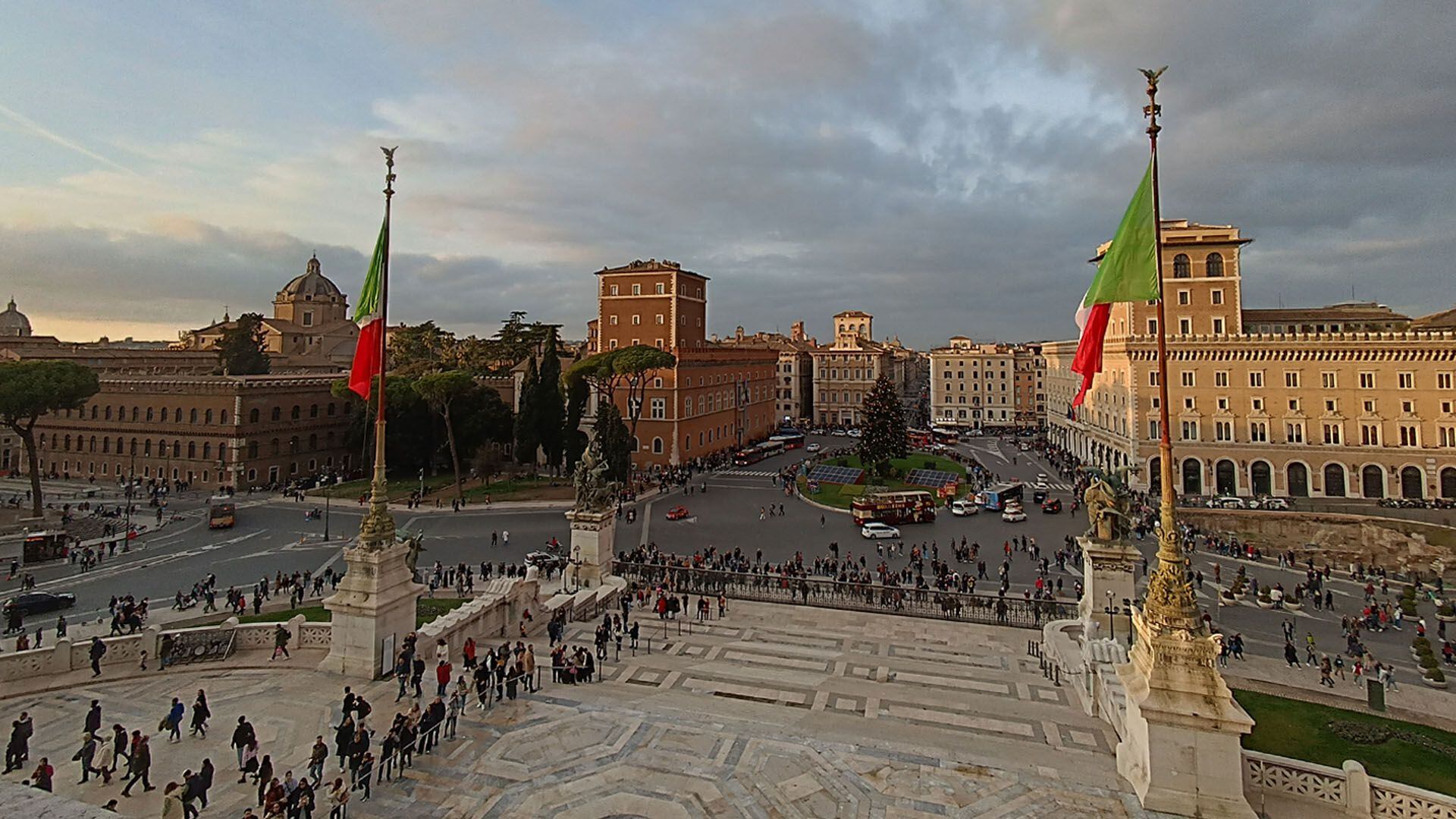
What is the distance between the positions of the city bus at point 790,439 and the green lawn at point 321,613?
45.0m

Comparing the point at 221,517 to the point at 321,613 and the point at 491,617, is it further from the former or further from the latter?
the point at 491,617

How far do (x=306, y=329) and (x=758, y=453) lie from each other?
51947 millimetres

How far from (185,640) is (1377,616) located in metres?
31.5

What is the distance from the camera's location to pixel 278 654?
45.2 ft

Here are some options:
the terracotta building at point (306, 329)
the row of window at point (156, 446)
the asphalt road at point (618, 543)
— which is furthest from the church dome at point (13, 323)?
the asphalt road at point (618, 543)

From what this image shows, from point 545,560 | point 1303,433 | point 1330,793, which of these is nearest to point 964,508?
point 545,560

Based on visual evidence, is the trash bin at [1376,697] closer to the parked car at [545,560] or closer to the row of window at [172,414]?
the parked car at [545,560]

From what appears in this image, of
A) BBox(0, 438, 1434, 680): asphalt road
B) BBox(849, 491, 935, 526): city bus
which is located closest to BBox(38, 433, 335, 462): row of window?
BBox(0, 438, 1434, 680): asphalt road

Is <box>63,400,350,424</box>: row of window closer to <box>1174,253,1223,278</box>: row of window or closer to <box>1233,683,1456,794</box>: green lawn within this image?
<box>1233,683,1456,794</box>: green lawn

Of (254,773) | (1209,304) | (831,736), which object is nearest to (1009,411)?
(1209,304)

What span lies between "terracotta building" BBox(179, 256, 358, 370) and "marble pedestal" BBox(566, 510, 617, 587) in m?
56.6

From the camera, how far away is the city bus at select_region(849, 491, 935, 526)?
109 ft

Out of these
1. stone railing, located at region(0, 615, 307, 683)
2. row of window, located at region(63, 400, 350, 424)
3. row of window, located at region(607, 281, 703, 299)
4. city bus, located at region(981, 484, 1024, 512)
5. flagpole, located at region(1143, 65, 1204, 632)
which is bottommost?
stone railing, located at region(0, 615, 307, 683)

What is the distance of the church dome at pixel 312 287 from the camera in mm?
79562
